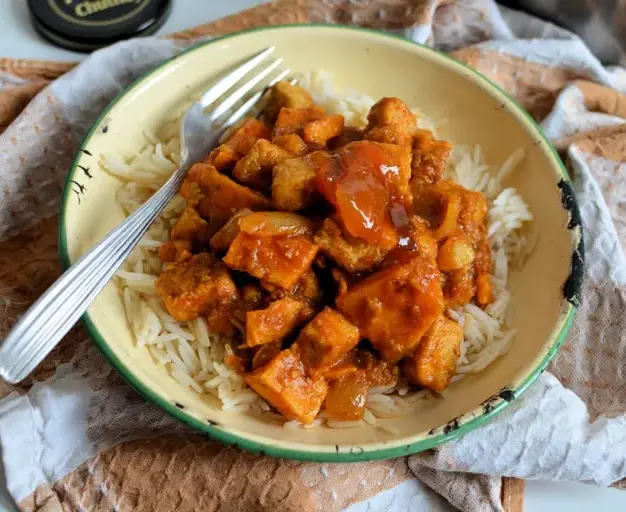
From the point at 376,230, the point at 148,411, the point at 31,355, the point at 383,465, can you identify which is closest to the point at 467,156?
the point at 376,230

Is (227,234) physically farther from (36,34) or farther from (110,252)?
(36,34)

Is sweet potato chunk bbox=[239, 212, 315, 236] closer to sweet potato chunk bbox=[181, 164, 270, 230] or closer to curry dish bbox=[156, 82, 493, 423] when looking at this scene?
curry dish bbox=[156, 82, 493, 423]

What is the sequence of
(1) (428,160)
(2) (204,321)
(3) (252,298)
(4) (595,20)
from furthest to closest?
(4) (595,20)
(1) (428,160)
(2) (204,321)
(3) (252,298)

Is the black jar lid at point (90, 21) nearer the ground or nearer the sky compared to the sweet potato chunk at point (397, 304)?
nearer the sky

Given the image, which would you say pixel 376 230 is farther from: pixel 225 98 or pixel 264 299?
pixel 225 98

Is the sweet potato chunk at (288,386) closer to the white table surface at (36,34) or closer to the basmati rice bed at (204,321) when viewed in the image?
the basmati rice bed at (204,321)

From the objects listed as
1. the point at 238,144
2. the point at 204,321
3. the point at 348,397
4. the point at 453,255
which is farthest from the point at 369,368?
the point at 238,144

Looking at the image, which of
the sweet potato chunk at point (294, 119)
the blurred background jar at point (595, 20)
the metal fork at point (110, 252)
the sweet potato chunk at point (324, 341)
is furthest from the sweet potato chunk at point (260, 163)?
the blurred background jar at point (595, 20)

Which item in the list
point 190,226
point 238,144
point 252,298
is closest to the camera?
point 252,298
